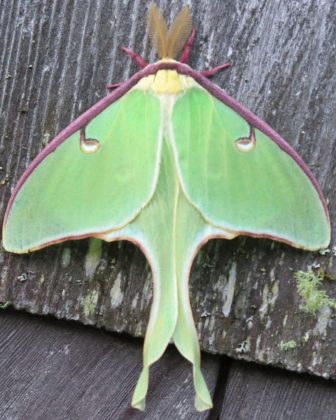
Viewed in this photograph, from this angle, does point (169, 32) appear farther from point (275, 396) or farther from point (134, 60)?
point (275, 396)

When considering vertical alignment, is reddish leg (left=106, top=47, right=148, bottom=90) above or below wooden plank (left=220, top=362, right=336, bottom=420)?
above

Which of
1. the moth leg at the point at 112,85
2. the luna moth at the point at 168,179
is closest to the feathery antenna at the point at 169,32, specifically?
the luna moth at the point at 168,179

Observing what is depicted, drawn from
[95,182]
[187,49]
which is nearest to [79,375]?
[95,182]

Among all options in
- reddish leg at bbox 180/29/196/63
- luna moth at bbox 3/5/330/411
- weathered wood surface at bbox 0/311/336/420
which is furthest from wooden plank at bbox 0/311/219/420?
reddish leg at bbox 180/29/196/63

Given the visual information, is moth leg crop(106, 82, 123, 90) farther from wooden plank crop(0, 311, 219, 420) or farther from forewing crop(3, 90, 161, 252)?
wooden plank crop(0, 311, 219, 420)

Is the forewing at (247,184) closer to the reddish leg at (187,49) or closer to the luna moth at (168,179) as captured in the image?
the luna moth at (168,179)

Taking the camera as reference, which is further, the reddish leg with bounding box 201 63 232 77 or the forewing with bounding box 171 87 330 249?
the reddish leg with bounding box 201 63 232 77

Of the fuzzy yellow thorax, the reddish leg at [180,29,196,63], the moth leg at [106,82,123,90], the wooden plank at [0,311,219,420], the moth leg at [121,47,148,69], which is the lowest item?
the wooden plank at [0,311,219,420]
